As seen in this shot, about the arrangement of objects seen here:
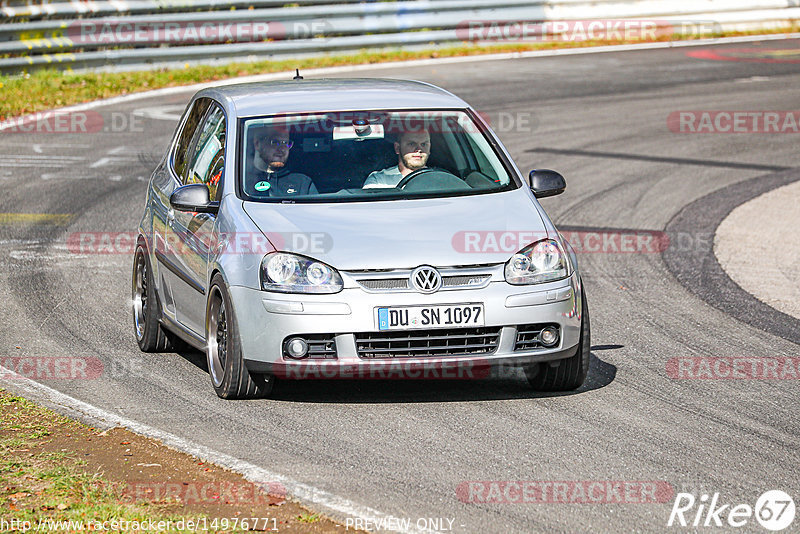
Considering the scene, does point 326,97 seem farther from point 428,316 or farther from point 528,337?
point 528,337

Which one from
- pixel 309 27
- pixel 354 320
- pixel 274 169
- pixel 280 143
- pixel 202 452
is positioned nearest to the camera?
pixel 202 452

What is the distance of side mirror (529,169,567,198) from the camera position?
26.0ft

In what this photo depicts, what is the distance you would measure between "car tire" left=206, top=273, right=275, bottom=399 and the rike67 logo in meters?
2.46

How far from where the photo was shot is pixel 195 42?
23500 mm

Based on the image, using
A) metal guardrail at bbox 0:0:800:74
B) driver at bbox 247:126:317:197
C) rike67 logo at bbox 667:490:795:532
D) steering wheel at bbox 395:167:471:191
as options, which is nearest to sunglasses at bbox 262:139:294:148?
driver at bbox 247:126:317:197

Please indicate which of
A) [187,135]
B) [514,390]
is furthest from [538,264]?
[187,135]

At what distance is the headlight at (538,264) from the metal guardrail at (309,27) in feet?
53.3

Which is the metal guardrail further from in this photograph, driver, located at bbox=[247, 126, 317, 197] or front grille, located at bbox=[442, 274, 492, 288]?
front grille, located at bbox=[442, 274, 492, 288]

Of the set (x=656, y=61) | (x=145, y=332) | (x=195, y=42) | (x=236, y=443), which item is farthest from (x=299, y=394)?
(x=656, y=61)

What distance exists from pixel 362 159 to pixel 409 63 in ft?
56.1

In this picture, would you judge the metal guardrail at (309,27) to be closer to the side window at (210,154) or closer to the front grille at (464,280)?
the side window at (210,154)

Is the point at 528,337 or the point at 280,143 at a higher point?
the point at 280,143

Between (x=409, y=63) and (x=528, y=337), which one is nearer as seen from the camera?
(x=528, y=337)

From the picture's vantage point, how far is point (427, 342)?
22.4ft
